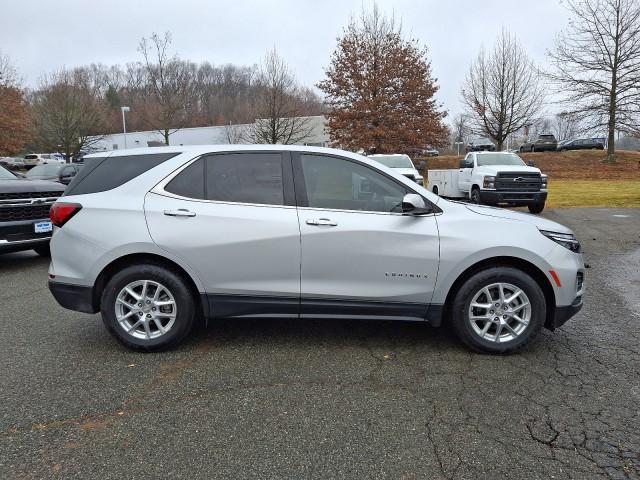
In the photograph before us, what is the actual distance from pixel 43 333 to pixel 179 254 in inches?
69.9

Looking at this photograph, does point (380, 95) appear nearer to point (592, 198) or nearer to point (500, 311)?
point (592, 198)

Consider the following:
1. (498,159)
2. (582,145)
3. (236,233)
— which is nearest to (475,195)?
(498,159)

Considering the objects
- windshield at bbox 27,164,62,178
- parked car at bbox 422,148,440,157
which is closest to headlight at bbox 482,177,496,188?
windshield at bbox 27,164,62,178

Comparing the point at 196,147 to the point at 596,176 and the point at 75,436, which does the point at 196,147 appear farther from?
the point at 596,176

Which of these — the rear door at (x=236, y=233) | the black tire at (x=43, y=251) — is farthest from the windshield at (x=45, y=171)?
the rear door at (x=236, y=233)

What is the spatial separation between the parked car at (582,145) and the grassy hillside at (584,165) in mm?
6982

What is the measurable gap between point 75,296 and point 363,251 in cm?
242

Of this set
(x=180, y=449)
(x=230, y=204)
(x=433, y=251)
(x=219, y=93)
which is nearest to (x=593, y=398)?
(x=433, y=251)

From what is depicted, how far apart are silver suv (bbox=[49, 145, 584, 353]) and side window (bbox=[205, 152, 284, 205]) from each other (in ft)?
0.04

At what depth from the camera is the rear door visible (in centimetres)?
390

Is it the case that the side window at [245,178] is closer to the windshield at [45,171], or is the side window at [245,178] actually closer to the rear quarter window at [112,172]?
the rear quarter window at [112,172]

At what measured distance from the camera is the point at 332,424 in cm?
297

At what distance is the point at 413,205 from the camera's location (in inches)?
152

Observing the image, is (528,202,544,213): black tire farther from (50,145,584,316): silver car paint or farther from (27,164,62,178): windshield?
(27,164,62,178): windshield
